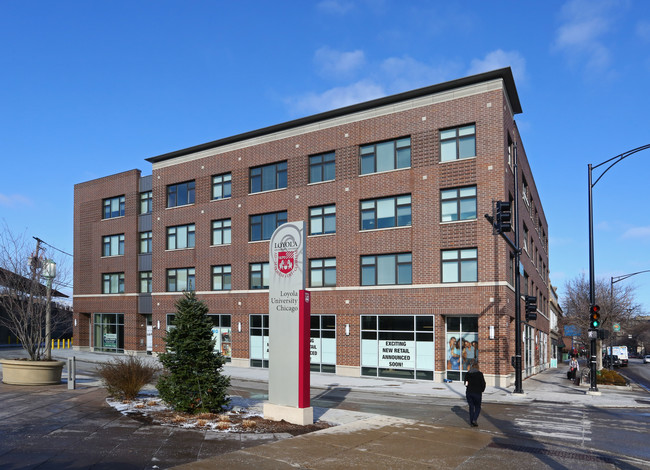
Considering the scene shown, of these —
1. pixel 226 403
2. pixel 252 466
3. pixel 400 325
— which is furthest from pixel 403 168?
pixel 252 466

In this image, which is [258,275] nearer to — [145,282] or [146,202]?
[145,282]

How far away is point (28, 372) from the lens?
2109 centimetres

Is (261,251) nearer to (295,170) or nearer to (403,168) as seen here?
(295,170)

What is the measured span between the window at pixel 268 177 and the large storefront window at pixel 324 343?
8456 millimetres

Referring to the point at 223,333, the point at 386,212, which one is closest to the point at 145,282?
the point at 223,333

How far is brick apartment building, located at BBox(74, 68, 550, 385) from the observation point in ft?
90.9

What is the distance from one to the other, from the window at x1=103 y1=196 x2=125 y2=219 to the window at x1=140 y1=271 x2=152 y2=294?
542 centimetres

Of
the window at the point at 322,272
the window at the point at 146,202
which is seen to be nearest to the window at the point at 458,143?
the window at the point at 322,272

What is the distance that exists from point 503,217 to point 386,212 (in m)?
10.3

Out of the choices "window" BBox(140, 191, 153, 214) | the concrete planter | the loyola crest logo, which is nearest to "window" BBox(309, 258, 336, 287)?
the concrete planter

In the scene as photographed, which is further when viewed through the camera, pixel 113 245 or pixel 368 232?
pixel 113 245

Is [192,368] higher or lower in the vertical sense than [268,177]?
lower

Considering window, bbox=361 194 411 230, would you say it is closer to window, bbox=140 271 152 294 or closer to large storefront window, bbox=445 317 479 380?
large storefront window, bbox=445 317 479 380

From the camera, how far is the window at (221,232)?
37.5m
